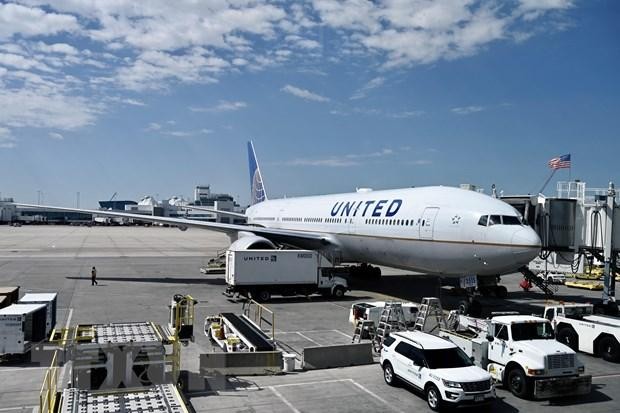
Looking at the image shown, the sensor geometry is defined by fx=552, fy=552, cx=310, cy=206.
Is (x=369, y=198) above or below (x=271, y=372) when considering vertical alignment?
above

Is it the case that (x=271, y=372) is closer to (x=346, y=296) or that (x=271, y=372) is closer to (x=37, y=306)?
(x=37, y=306)

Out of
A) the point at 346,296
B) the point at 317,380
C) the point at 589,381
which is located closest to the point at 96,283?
the point at 346,296

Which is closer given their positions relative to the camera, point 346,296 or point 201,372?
point 201,372

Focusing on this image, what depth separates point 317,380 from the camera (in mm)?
15023

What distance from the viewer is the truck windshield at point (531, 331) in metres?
15.2

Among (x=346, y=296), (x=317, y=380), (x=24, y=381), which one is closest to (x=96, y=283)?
(x=346, y=296)

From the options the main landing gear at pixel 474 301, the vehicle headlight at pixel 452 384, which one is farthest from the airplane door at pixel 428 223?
the vehicle headlight at pixel 452 384

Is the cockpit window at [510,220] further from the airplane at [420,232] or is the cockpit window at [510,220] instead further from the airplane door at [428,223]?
the airplane door at [428,223]

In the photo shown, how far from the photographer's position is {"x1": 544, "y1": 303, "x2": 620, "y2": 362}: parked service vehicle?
1775 cm

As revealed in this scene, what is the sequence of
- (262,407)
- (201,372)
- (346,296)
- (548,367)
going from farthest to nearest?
(346,296) → (201,372) → (548,367) → (262,407)

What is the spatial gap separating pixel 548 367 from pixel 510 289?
73.1 feet

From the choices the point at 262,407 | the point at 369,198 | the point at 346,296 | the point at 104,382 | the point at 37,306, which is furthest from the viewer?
the point at 369,198

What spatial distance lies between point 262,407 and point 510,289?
86.5ft

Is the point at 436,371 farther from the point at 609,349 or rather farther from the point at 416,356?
the point at 609,349
